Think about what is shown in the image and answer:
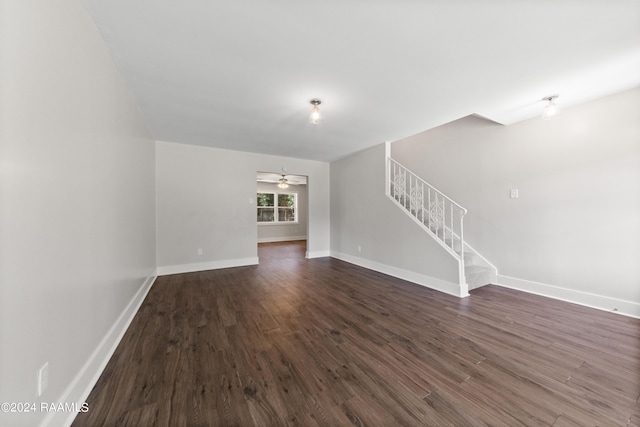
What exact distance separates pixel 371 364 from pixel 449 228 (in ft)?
10.7

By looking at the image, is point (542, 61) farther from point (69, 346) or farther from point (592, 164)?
point (69, 346)

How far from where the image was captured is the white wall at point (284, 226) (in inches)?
336

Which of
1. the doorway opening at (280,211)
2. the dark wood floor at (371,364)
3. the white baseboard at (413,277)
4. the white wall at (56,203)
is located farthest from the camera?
the doorway opening at (280,211)

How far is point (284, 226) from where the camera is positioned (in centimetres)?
899

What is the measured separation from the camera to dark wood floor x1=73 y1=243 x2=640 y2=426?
1.25 metres

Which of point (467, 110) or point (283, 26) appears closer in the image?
point (283, 26)

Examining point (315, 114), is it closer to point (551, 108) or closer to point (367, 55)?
point (367, 55)

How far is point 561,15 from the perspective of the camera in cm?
147

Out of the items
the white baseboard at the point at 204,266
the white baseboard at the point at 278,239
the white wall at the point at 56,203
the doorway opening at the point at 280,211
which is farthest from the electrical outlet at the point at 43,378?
the white baseboard at the point at 278,239

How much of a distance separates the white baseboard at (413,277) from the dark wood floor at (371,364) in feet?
0.79

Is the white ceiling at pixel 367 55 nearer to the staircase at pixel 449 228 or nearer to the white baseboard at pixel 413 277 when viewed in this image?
the staircase at pixel 449 228

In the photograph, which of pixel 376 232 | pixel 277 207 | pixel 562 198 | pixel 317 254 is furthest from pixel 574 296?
pixel 277 207

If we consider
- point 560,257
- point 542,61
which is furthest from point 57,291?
point 560,257

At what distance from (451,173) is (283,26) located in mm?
3735
